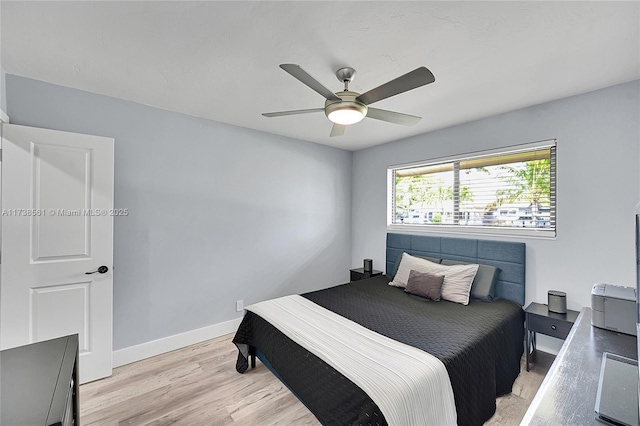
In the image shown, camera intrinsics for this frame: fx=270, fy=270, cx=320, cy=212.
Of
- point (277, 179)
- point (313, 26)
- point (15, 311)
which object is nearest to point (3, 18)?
point (313, 26)

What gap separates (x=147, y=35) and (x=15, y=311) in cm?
224

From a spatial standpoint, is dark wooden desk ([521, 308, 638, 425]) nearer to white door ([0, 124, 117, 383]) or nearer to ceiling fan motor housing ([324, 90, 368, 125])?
ceiling fan motor housing ([324, 90, 368, 125])

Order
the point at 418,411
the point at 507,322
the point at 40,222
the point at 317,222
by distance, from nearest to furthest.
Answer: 1. the point at 418,411
2. the point at 40,222
3. the point at 507,322
4. the point at 317,222

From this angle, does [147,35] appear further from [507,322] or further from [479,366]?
[507,322]

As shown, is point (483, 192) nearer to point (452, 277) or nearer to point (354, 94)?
point (452, 277)

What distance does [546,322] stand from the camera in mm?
2318

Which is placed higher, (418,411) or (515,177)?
(515,177)

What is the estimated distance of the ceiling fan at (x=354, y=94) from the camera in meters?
1.53

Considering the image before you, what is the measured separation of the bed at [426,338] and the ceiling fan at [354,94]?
1607 mm

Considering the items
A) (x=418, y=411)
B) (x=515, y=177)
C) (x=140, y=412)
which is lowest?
(x=140, y=412)

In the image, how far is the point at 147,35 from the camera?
1658mm

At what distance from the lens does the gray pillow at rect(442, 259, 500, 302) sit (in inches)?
108

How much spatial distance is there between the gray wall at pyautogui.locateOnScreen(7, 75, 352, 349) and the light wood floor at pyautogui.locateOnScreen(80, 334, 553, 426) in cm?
43

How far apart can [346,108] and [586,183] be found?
2.30 meters
